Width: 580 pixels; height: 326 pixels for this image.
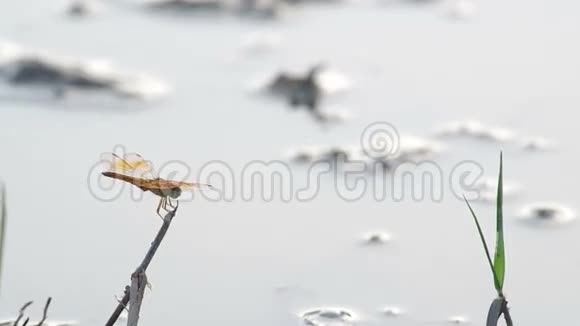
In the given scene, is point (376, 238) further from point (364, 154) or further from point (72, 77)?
point (72, 77)

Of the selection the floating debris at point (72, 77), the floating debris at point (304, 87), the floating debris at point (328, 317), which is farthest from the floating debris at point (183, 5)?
the floating debris at point (328, 317)

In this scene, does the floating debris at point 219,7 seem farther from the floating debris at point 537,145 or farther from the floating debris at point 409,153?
the floating debris at point 537,145

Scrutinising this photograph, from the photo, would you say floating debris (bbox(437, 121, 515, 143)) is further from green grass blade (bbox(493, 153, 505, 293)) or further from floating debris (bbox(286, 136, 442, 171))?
green grass blade (bbox(493, 153, 505, 293))

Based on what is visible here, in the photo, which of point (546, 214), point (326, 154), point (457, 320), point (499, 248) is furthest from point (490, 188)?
point (499, 248)

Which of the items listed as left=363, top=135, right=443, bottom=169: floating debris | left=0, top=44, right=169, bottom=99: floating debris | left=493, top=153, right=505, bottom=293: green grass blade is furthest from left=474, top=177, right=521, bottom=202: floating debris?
left=0, top=44, right=169, bottom=99: floating debris

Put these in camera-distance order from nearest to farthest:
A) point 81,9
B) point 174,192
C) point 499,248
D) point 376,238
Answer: point 174,192
point 499,248
point 376,238
point 81,9

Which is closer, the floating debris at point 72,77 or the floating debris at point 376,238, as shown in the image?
the floating debris at point 376,238
